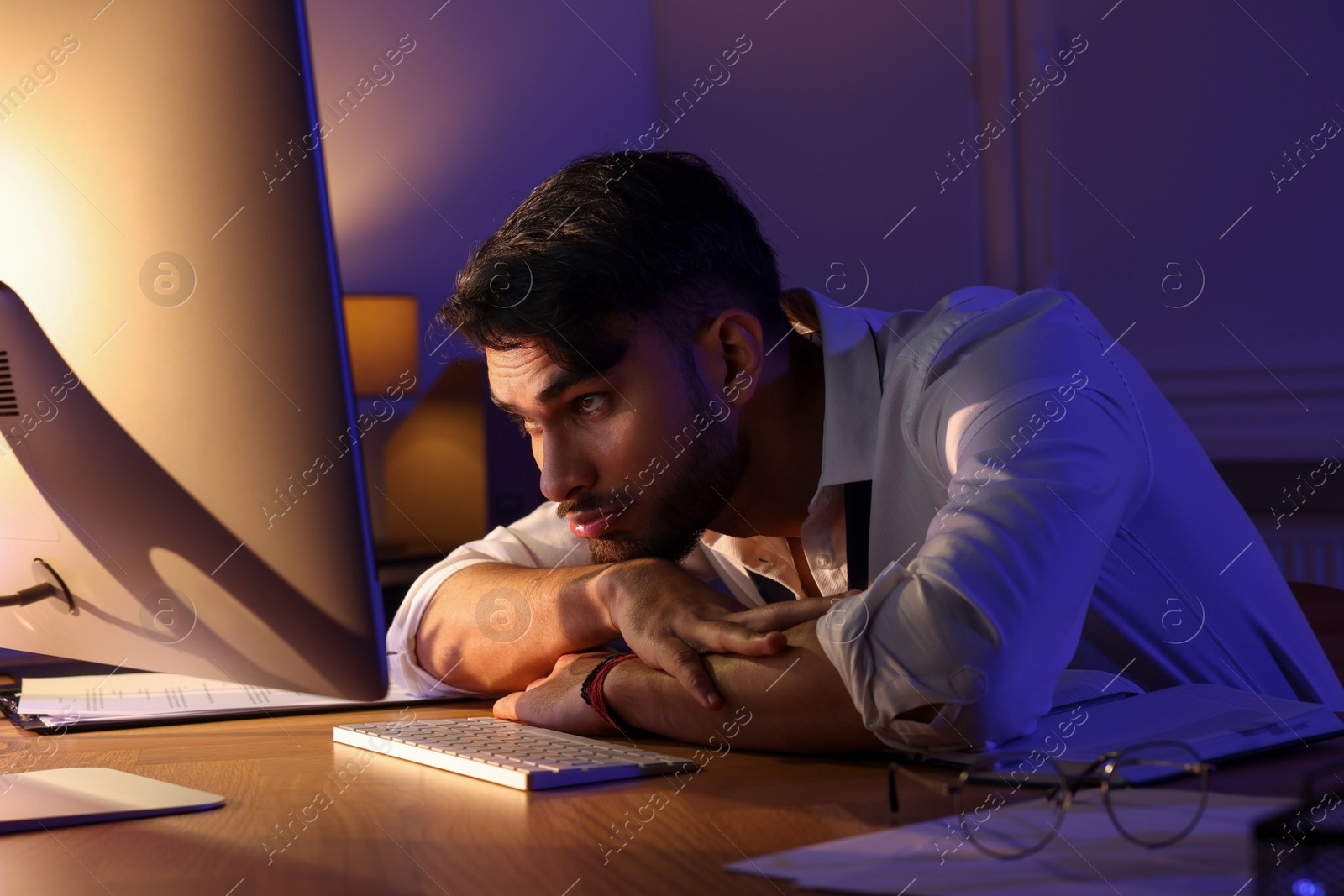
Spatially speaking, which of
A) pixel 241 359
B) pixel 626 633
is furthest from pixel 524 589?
pixel 241 359

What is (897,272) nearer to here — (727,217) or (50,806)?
(727,217)

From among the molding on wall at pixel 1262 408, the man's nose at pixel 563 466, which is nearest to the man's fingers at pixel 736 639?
the man's nose at pixel 563 466

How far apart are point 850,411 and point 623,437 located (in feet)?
0.84

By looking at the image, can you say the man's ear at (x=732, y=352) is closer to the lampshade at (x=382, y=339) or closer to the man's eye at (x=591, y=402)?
the man's eye at (x=591, y=402)

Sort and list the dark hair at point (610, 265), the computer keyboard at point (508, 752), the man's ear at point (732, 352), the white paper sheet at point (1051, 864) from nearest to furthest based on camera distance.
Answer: the white paper sheet at point (1051, 864)
the computer keyboard at point (508, 752)
the dark hair at point (610, 265)
the man's ear at point (732, 352)

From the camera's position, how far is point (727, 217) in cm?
139

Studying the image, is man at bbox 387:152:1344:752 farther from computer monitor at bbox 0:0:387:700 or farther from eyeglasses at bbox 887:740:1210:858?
computer monitor at bbox 0:0:387:700

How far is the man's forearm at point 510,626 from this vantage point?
1.16 meters

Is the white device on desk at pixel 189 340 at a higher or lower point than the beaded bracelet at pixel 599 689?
higher

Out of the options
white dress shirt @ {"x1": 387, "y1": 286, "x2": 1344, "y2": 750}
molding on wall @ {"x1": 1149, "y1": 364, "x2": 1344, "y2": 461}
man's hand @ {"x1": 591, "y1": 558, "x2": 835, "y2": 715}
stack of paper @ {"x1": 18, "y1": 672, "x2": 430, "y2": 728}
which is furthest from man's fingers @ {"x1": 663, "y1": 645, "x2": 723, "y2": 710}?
molding on wall @ {"x1": 1149, "y1": 364, "x2": 1344, "y2": 461}

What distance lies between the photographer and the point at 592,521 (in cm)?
126

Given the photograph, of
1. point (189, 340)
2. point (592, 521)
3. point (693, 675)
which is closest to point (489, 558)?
point (592, 521)

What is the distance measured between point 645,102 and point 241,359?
2984mm

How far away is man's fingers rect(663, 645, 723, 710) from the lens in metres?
0.90
